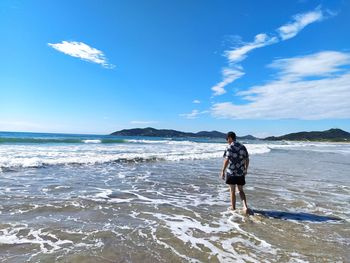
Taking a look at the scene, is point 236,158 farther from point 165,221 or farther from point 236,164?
point 165,221

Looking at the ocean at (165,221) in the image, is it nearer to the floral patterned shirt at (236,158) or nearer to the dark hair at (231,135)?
the floral patterned shirt at (236,158)

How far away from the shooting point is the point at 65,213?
24.3 ft

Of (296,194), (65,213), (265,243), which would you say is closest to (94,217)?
(65,213)

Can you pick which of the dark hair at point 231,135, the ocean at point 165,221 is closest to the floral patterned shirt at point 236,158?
the dark hair at point 231,135

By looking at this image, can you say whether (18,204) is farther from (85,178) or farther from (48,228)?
(85,178)

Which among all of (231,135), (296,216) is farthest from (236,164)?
(296,216)

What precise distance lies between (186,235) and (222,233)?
740mm

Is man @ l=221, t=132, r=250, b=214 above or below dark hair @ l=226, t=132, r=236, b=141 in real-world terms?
below

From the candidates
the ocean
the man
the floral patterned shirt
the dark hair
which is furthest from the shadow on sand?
the dark hair

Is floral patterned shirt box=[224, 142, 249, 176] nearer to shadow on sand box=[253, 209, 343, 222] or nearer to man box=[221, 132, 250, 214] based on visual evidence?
man box=[221, 132, 250, 214]

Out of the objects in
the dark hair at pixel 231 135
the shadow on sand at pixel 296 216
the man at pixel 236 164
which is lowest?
the shadow on sand at pixel 296 216

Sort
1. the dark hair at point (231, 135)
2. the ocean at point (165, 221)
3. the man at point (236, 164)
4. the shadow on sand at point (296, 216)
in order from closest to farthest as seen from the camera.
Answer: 1. the ocean at point (165, 221)
2. the shadow on sand at point (296, 216)
3. the man at point (236, 164)
4. the dark hair at point (231, 135)

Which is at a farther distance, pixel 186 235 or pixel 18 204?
pixel 18 204

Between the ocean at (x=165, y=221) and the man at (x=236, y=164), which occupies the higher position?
the man at (x=236, y=164)
